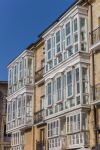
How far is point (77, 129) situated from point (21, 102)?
10.1 meters

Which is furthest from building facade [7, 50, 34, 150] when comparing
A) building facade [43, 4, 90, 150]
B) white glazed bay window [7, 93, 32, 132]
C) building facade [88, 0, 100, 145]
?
building facade [88, 0, 100, 145]

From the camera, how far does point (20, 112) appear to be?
1315 inches

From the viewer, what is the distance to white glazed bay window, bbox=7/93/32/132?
32.5 metres

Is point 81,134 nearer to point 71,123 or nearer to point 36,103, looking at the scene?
point 71,123

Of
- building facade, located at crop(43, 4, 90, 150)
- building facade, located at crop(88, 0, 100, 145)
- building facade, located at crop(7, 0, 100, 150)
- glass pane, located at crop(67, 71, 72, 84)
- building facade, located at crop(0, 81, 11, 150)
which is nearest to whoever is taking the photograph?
building facade, located at crop(88, 0, 100, 145)

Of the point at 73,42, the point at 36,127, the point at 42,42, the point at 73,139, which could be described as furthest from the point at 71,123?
the point at 42,42

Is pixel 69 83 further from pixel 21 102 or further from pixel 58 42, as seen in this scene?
pixel 21 102

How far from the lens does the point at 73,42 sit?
26062mm

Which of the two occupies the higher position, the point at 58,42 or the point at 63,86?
the point at 58,42

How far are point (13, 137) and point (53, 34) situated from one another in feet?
36.5

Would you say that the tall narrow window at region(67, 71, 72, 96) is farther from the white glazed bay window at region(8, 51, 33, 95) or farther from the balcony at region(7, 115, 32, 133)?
the white glazed bay window at region(8, 51, 33, 95)

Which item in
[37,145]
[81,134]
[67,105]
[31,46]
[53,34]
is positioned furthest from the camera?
[31,46]

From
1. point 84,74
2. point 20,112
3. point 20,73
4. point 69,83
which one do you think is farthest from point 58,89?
point 20,73

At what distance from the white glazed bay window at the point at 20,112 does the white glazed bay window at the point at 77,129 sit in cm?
748
